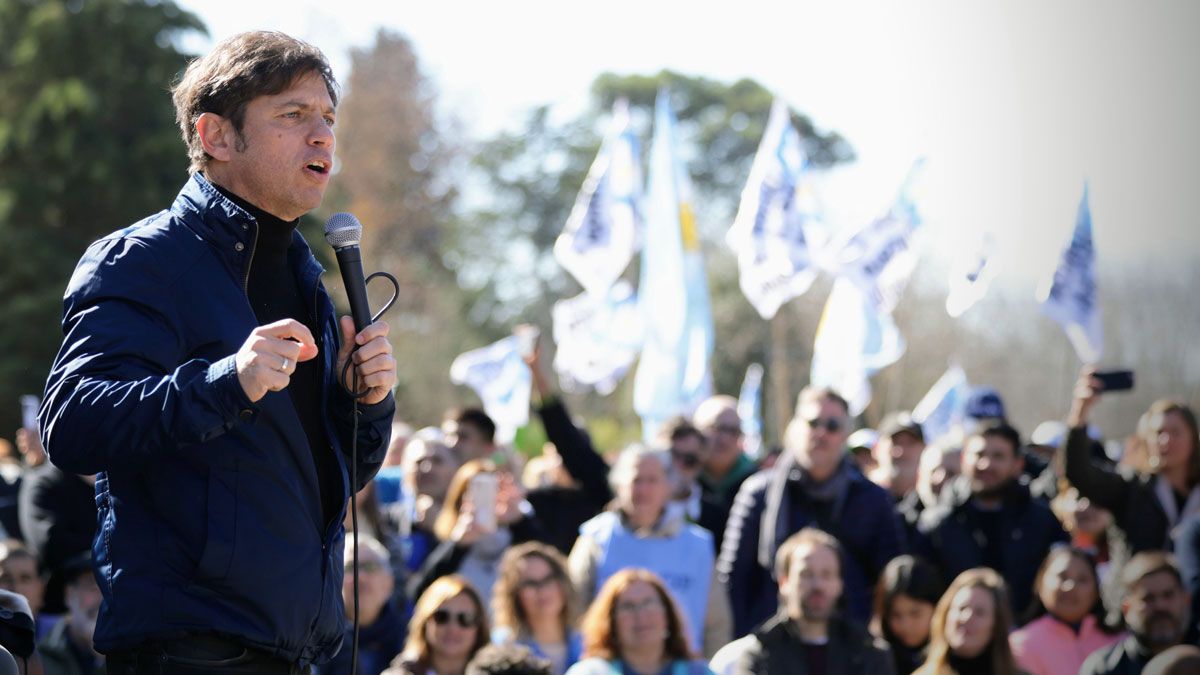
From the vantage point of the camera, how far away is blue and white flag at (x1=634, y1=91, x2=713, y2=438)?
14055 mm

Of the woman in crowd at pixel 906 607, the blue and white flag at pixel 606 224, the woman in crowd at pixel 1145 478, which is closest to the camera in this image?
the woman in crowd at pixel 906 607

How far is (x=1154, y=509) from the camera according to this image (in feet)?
27.2

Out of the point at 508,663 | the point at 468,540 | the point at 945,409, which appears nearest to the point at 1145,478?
the point at 468,540

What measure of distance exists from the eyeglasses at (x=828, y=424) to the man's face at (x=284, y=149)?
5107mm

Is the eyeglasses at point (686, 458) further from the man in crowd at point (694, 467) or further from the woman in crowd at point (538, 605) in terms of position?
the woman in crowd at point (538, 605)

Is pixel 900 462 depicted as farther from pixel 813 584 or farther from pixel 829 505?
pixel 813 584

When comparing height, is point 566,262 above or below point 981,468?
above

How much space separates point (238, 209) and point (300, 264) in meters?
0.28

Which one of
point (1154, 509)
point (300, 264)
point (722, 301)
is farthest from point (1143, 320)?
point (300, 264)

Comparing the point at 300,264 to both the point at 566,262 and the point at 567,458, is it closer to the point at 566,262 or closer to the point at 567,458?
the point at 567,458

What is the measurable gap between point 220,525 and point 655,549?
17.2 ft

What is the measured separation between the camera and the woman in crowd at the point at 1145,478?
27.2 feet

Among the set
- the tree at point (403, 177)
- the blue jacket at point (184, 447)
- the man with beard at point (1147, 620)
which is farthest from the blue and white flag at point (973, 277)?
the tree at point (403, 177)

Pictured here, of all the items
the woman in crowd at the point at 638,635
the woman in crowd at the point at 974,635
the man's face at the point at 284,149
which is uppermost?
the man's face at the point at 284,149
